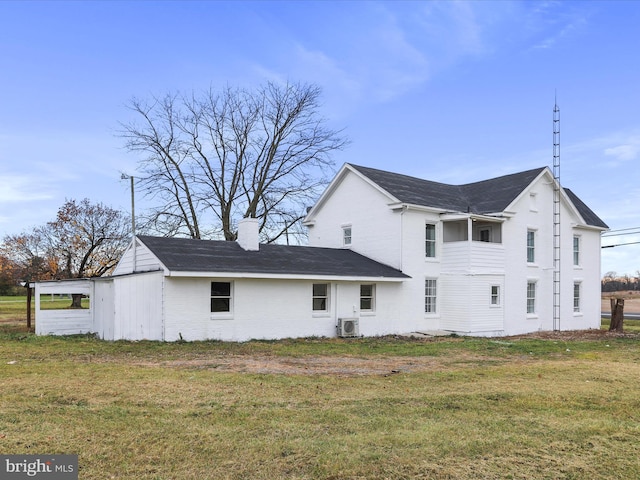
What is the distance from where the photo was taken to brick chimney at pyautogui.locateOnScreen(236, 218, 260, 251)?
2202cm

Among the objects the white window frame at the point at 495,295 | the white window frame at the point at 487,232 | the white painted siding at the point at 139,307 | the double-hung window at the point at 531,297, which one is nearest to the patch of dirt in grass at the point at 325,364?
the white painted siding at the point at 139,307

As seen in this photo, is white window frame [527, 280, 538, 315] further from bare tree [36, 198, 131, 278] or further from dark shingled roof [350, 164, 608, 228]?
bare tree [36, 198, 131, 278]

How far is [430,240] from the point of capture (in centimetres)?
2467

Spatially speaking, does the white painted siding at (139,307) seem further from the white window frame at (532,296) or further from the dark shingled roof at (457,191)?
the white window frame at (532,296)

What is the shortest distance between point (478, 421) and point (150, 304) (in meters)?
13.0

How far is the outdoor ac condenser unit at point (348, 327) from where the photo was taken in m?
21.2

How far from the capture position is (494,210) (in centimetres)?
2512

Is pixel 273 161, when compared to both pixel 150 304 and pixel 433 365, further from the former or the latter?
pixel 433 365

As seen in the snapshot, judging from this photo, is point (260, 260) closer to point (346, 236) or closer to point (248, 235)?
point (248, 235)

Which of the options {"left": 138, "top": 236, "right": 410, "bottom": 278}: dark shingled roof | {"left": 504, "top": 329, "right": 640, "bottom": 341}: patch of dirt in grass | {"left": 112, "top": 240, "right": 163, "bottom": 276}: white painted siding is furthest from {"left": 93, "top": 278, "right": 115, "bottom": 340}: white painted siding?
{"left": 504, "top": 329, "right": 640, "bottom": 341}: patch of dirt in grass

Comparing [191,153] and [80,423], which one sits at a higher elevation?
[191,153]

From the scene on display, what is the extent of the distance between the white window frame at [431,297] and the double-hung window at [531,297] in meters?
5.24

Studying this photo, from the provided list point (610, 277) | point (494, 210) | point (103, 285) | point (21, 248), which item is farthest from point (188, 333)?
point (610, 277)

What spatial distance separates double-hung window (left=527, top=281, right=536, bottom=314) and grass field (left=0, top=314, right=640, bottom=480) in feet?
39.4
